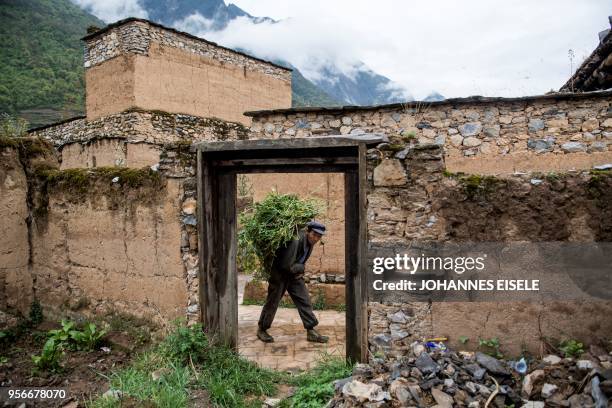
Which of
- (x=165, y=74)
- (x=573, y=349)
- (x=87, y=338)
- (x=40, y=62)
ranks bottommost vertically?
(x=87, y=338)

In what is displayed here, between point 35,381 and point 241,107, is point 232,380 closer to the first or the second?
point 35,381

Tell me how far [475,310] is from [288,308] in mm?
4401

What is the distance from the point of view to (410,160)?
159 inches

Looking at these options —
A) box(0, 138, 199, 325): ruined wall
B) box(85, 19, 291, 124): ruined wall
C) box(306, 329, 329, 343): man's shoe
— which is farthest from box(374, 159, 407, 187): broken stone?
box(85, 19, 291, 124): ruined wall

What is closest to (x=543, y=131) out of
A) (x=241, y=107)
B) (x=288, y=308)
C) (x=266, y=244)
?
(x=266, y=244)

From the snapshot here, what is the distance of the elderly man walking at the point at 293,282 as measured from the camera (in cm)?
598

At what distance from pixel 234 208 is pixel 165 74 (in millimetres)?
10441

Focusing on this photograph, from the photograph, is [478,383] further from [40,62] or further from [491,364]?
[40,62]

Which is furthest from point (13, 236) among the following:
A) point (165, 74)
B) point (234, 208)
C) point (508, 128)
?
point (165, 74)

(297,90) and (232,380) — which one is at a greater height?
(297,90)

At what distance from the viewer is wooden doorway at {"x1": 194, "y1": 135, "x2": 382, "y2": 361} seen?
14.7 ft

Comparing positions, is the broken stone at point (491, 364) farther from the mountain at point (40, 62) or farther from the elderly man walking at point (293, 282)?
the mountain at point (40, 62)

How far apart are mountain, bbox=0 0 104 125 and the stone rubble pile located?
19.2 m

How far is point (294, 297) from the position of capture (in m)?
6.20
